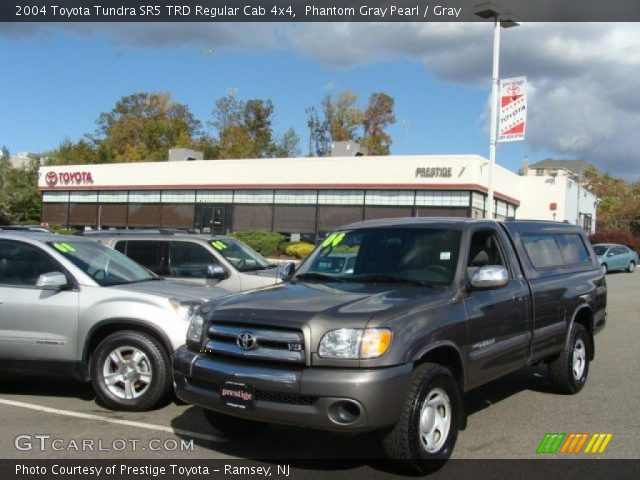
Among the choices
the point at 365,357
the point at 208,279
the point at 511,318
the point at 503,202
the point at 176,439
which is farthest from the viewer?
the point at 503,202

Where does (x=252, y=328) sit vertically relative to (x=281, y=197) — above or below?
below

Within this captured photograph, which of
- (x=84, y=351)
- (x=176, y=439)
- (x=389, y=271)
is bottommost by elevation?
(x=176, y=439)

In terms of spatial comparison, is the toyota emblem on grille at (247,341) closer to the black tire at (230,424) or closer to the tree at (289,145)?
the black tire at (230,424)

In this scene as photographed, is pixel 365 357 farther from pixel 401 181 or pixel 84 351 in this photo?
pixel 401 181

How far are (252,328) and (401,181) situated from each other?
28807 mm

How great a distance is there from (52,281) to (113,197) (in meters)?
37.2

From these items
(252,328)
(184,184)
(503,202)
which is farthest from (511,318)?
(184,184)

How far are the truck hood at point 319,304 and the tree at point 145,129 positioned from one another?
61.9m

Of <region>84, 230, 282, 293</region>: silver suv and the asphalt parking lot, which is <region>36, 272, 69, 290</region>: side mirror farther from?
<region>84, 230, 282, 293</region>: silver suv

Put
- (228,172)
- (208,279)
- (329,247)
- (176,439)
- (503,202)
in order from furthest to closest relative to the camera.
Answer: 1. (228,172)
2. (503,202)
3. (208,279)
4. (329,247)
5. (176,439)

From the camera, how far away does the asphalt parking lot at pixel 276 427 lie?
527 cm

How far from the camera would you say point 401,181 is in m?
33.0

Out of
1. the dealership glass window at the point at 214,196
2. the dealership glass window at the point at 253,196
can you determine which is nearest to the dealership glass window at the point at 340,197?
the dealership glass window at the point at 253,196

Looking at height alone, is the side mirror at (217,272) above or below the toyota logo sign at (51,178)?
below
